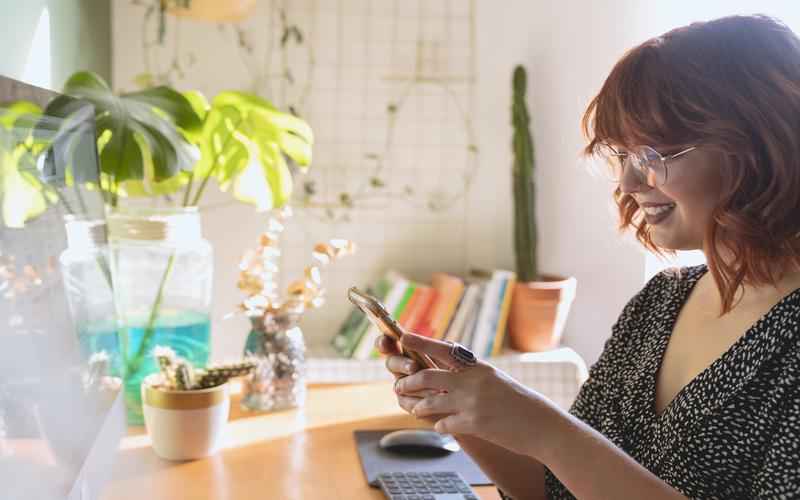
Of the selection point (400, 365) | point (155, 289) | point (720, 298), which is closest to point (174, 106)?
point (155, 289)

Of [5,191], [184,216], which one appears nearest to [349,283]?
[184,216]

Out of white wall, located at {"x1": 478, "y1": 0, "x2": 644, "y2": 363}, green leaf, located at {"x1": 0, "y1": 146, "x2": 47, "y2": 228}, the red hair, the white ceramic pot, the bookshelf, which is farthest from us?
white wall, located at {"x1": 478, "y1": 0, "x2": 644, "y2": 363}

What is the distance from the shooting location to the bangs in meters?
1.01

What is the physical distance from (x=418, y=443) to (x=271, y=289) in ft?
1.48

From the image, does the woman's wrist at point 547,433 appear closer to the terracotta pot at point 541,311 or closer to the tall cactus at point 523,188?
the terracotta pot at point 541,311

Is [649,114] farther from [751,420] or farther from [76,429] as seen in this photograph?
[76,429]

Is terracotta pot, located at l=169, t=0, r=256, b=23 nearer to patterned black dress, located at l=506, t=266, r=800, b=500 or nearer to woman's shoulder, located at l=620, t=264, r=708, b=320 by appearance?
woman's shoulder, located at l=620, t=264, r=708, b=320

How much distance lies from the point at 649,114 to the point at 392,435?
2.13ft

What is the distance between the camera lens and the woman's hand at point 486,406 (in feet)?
2.99

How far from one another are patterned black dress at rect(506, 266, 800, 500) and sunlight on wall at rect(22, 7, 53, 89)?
47.8 inches

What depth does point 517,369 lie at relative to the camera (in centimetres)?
214

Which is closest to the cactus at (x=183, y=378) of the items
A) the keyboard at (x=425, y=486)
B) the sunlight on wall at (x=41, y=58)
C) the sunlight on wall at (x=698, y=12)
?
the keyboard at (x=425, y=486)

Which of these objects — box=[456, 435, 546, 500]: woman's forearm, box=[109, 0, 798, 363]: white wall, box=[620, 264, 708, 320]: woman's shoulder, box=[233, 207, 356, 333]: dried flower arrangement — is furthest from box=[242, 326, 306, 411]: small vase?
box=[109, 0, 798, 363]: white wall

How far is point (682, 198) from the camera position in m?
1.02
